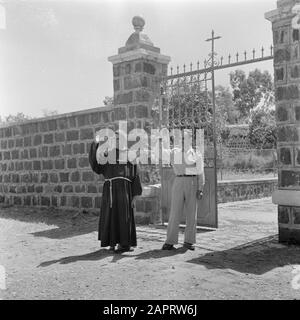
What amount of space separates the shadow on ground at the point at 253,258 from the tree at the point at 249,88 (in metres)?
35.5

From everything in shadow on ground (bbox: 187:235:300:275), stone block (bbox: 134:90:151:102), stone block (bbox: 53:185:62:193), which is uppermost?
stone block (bbox: 134:90:151:102)

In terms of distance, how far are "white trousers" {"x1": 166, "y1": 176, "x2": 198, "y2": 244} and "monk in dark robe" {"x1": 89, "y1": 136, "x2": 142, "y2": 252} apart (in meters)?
0.55

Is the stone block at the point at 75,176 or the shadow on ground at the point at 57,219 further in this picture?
the stone block at the point at 75,176

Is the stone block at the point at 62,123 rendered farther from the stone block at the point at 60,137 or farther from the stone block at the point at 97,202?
the stone block at the point at 97,202

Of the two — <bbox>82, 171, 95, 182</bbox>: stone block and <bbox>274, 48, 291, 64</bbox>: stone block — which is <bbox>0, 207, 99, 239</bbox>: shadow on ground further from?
<bbox>274, 48, 291, 64</bbox>: stone block

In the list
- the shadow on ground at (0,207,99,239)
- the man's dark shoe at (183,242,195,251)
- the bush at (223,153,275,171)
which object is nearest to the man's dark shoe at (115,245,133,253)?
the man's dark shoe at (183,242,195,251)

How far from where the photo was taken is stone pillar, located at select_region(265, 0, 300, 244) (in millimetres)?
6473

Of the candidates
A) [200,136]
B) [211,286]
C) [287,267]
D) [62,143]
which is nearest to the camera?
[211,286]

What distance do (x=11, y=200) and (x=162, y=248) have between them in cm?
692

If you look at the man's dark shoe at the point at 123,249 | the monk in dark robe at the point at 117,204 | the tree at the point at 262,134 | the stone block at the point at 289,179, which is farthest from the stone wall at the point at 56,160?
the tree at the point at 262,134

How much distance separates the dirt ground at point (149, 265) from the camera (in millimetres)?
4492

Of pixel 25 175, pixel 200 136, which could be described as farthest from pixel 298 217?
pixel 25 175
